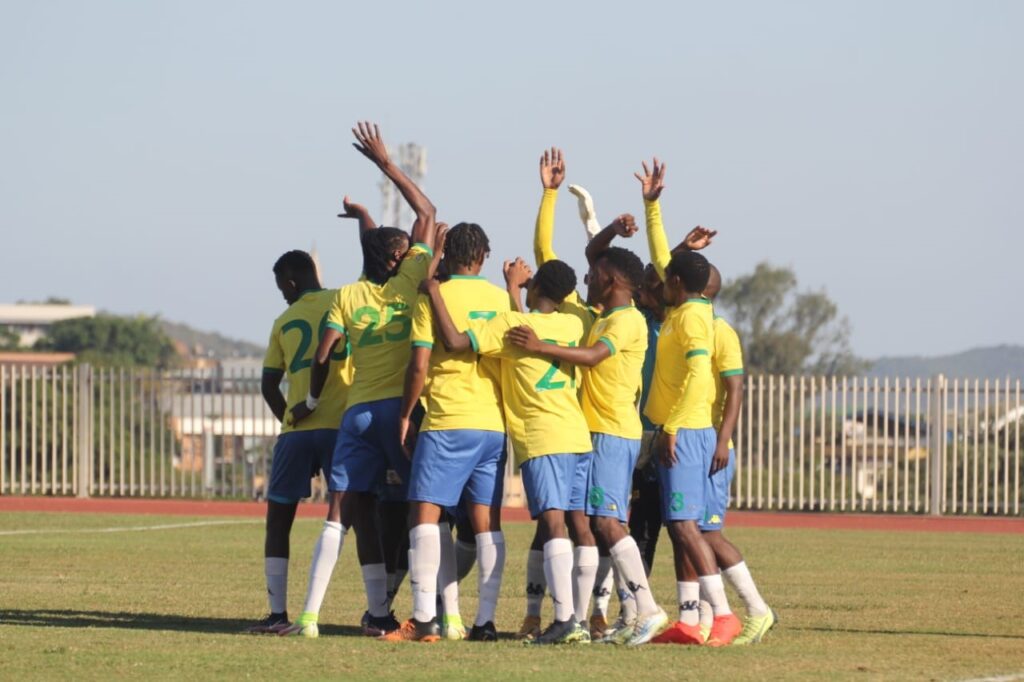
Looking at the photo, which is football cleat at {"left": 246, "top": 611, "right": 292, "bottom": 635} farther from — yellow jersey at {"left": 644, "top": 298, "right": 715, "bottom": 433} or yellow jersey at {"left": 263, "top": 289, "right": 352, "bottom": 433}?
yellow jersey at {"left": 644, "top": 298, "right": 715, "bottom": 433}

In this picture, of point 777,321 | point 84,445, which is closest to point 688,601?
point 84,445

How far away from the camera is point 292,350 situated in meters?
10.6

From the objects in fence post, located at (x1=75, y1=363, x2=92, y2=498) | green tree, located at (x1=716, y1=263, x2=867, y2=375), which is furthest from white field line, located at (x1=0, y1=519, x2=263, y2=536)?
green tree, located at (x1=716, y1=263, x2=867, y2=375)

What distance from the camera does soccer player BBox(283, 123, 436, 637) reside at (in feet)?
32.4

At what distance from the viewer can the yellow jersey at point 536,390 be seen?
374 inches

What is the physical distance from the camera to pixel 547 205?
10.5m

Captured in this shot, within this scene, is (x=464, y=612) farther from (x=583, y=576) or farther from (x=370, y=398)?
(x=370, y=398)

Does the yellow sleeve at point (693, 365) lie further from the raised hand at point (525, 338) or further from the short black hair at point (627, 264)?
the raised hand at point (525, 338)

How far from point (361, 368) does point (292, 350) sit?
0.76 m

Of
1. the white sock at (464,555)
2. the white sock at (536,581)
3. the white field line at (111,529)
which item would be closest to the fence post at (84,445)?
the white field line at (111,529)

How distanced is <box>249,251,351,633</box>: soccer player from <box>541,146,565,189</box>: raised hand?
1.45 meters

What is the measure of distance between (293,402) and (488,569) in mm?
1654

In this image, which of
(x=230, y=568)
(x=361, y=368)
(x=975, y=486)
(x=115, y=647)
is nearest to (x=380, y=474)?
(x=361, y=368)

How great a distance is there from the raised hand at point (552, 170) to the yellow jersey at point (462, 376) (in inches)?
43.4
